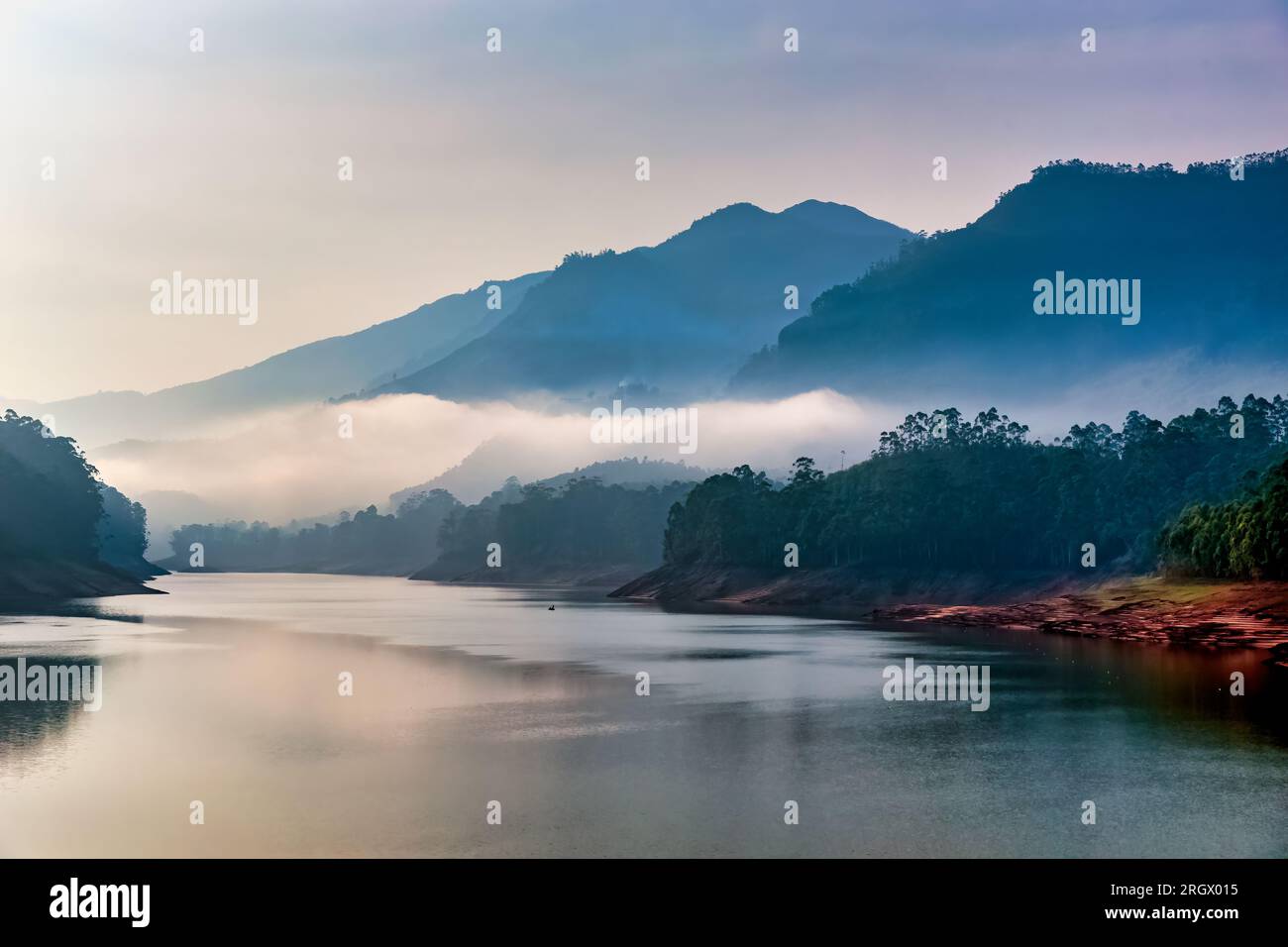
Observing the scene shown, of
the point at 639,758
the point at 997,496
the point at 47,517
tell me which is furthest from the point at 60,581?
the point at 639,758

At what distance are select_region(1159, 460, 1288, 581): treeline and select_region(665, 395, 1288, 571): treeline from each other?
10.7 metres

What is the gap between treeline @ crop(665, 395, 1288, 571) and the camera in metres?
142

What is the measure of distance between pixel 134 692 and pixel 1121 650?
6156 centimetres

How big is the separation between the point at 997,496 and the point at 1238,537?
60678 millimetres

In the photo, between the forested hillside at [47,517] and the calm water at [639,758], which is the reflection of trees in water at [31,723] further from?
the forested hillside at [47,517]

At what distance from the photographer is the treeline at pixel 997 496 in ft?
466

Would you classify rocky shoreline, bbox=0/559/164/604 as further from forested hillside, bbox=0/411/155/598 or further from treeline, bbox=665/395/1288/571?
treeline, bbox=665/395/1288/571

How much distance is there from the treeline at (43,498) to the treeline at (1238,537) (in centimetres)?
12909

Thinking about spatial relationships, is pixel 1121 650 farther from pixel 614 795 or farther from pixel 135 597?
pixel 135 597

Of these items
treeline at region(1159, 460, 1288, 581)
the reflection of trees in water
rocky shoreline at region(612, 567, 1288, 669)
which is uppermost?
treeline at region(1159, 460, 1288, 581)

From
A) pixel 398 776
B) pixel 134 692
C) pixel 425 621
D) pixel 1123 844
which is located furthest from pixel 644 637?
pixel 1123 844

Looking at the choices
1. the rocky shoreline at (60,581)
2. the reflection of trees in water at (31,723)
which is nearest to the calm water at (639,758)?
the reflection of trees in water at (31,723)

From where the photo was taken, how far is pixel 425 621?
130500 mm

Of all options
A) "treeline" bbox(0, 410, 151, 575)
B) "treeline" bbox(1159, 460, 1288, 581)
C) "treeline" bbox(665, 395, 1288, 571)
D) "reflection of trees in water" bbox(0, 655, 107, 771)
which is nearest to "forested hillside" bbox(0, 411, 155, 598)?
"treeline" bbox(0, 410, 151, 575)
